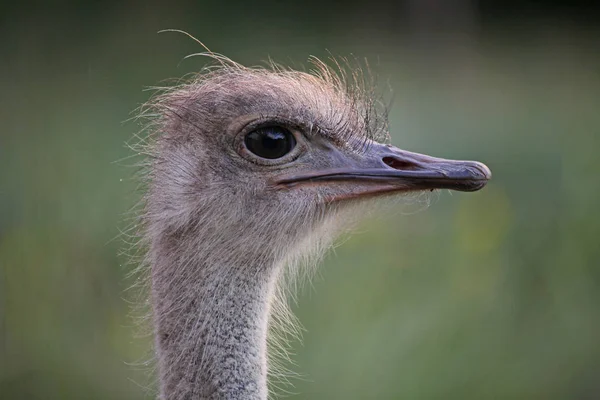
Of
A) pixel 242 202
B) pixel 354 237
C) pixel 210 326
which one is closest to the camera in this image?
pixel 210 326

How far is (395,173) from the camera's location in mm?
2721

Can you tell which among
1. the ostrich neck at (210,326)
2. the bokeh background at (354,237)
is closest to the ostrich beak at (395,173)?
the ostrich neck at (210,326)

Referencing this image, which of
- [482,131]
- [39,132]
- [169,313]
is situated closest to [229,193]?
[169,313]

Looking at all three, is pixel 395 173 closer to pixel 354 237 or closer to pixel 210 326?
pixel 210 326

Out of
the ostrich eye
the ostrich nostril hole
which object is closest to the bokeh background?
the ostrich nostril hole

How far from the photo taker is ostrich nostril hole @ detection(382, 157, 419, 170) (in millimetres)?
2740

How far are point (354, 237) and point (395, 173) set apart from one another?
123 inches

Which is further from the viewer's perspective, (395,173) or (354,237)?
(354,237)

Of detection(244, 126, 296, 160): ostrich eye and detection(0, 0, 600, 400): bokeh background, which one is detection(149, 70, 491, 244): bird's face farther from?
detection(0, 0, 600, 400): bokeh background

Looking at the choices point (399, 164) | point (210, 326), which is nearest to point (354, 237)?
point (399, 164)

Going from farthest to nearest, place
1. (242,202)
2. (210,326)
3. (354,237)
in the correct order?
(354,237)
(242,202)
(210,326)

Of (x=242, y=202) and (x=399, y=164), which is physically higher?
(x=399, y=164)

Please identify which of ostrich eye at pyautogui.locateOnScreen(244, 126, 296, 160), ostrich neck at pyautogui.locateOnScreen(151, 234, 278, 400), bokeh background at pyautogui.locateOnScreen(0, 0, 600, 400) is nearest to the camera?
ostrich neck at pyautogui.locateOnScreen(151, 234, 278, 400)

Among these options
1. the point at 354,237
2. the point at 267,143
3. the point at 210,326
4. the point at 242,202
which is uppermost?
the point at 354,237
